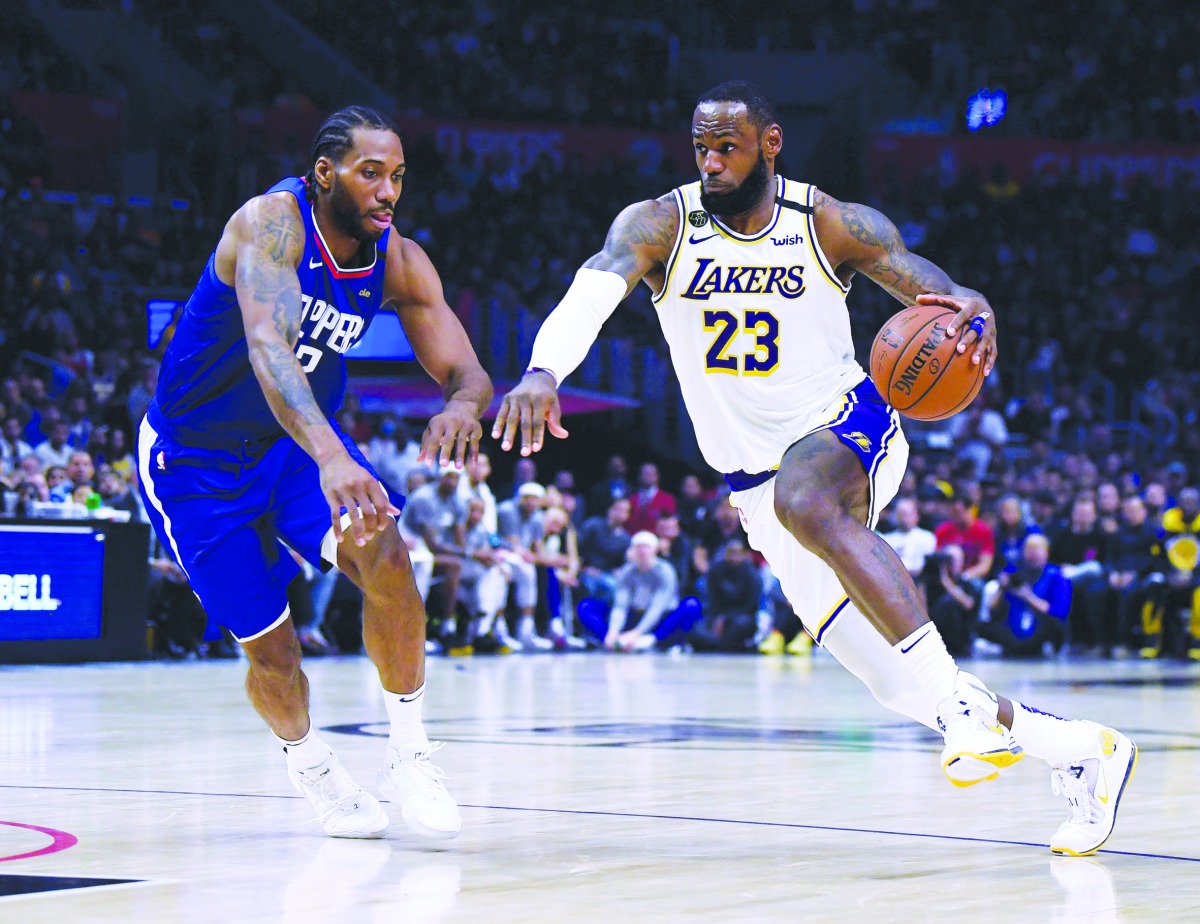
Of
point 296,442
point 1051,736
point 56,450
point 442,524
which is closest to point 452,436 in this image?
point 296,442

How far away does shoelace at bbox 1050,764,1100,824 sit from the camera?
4590 millimetres

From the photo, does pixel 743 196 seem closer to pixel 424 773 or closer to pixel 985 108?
pixel 424 773

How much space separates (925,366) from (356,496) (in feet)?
5.85

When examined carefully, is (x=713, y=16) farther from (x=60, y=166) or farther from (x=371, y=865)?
(x=371, y=865)

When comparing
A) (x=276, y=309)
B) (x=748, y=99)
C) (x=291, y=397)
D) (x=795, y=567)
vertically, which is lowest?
(x=795, y=567)

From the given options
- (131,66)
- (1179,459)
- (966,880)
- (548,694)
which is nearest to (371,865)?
(966,880)

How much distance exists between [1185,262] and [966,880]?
2382 centimetres

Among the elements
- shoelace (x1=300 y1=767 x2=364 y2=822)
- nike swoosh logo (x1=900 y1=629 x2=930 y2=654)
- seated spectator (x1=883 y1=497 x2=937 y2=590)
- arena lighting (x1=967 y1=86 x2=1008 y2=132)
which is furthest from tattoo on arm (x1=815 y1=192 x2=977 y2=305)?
arena lighting (x1=967 y1=86 x2=1008 y2=132)

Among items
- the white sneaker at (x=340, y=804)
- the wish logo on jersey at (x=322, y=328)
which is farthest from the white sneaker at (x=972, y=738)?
the wish logo on jersey at (x=322, y=328)

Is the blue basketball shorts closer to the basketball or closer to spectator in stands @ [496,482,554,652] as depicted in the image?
the basketball

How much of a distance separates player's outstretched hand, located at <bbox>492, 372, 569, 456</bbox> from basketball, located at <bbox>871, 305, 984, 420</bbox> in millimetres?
1122

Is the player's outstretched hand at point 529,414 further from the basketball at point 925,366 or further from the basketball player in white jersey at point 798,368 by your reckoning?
the basketball at point 925,366

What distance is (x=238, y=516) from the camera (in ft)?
16.3

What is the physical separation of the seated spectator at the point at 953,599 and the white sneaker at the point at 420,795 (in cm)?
1162
